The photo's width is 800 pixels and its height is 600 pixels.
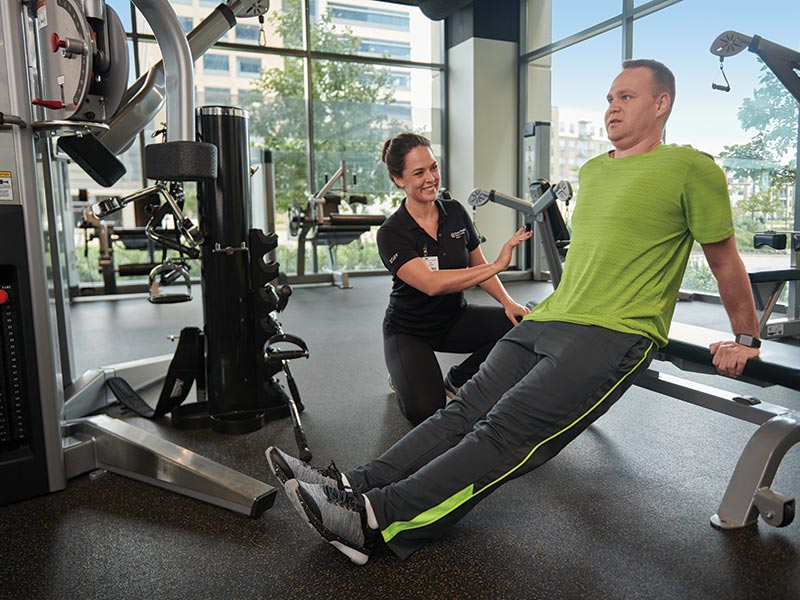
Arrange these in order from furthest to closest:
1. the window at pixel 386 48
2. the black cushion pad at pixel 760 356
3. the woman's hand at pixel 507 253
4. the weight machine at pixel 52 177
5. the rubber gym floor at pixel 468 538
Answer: the window at pixel 386 48
the woman's hand at pixel 507 253
the weight machine at pixel 52 177
the black cushion pad at pixel 760 356
the rubber gym floor at pixel 468 538

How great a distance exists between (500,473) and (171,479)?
982 millimetres

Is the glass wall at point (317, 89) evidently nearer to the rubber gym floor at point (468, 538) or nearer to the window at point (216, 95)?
the window at point (216, 95)

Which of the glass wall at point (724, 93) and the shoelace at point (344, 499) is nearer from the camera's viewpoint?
the shoelace at point (344, 499)

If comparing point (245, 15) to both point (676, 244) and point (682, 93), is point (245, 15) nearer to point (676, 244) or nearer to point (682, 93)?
point (676, 244)

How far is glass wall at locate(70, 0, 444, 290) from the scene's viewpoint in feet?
23.0

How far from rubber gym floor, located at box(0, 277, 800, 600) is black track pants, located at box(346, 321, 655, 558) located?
0.51ft

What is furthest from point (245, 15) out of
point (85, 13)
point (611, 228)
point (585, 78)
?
point (585, 78)

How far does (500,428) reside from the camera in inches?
57.6

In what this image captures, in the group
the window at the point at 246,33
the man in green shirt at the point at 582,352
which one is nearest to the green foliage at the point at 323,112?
the window at the point at 246,33

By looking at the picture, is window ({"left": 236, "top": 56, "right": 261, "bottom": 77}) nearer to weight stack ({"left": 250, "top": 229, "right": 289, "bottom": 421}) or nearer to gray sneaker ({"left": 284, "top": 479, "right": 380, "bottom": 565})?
weight stack ({"left": 250, "top": 229, "right": 289, "bottom": 421})

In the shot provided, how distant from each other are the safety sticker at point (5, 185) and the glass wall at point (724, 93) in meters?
4.46

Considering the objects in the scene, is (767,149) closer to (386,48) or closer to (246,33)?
(386,48)

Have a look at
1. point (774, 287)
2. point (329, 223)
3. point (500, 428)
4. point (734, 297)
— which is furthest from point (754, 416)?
point (329, 223)

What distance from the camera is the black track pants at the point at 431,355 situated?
2287 millimetres
